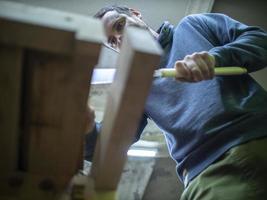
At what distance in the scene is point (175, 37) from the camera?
1.25m

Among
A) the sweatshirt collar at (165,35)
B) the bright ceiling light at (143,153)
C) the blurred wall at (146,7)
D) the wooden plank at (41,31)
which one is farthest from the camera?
the bright ceiling light at (143,153)

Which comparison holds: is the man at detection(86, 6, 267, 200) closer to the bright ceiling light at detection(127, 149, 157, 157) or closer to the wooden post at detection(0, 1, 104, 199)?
the wooden post at detection(0, 1, 104, 199)

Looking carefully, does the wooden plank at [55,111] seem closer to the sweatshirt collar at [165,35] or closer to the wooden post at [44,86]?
the wooden post at [44,86]

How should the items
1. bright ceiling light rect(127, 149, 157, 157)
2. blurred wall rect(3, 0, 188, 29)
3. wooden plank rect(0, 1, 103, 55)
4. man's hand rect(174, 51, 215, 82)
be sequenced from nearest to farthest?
wooden plank rect(0, 1, 103, 55)
man's hand rect(174, 51, 215, 82)
blurred wall rect(3, 0, 188, 29)
bright ceiling light rect(127, 149, 157, 157)

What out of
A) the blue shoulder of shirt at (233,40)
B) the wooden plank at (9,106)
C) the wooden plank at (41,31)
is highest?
the wooden plank at (41,31)

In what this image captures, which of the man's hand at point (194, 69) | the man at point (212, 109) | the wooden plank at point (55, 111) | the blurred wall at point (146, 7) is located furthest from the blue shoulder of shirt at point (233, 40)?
the wooden plank at point (55, 111)

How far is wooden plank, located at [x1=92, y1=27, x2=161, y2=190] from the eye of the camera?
397mm

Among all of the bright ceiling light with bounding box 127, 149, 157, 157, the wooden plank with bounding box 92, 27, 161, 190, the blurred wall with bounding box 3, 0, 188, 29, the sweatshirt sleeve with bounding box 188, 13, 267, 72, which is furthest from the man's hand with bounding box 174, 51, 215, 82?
the bright ceiling light with bounding box 127, 149, 157, 157

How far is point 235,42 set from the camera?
42.4 inches

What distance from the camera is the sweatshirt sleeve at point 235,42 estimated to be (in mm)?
1021

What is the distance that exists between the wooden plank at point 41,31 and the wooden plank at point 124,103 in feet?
0.16

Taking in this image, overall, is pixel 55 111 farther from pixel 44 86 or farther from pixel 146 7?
pixel 146 7

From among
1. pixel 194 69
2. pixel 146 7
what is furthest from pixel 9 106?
pixel 146 7

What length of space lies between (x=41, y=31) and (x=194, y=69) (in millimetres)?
495
